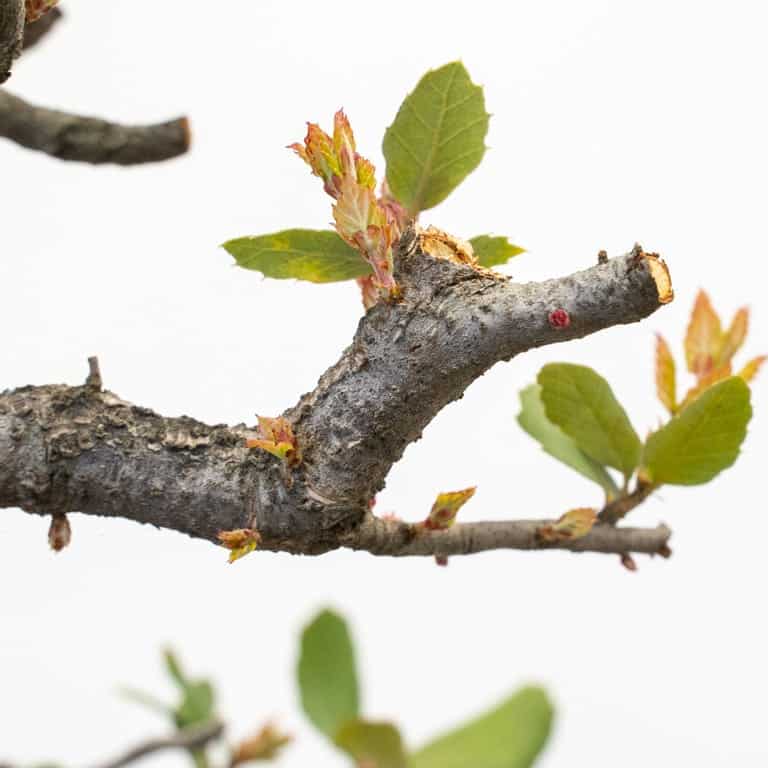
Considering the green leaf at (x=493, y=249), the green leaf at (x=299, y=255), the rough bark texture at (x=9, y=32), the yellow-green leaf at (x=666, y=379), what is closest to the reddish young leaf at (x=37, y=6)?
the rough bark texture at (x=9, y=32)

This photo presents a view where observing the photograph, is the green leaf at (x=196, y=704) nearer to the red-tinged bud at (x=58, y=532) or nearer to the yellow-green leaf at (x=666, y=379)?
the red-tinged bud at (x=58, y=532)

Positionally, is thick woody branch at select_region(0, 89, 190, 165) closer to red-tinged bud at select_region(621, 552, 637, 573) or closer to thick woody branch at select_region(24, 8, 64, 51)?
thick woody branch at select_region(24, 8, 64, 51)

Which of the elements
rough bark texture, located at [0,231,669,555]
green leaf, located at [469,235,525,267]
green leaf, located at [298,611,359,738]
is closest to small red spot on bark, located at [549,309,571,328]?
rough bark texture, located at [0,231,669,555]

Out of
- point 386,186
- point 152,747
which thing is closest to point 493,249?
point 386,186

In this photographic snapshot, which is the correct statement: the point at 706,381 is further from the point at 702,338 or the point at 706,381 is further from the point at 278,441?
the point at 278,441

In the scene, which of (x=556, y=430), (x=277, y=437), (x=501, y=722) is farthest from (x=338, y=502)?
(x=556, y=430)

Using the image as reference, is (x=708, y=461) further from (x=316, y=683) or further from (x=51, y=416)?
(x=51, y=416)
